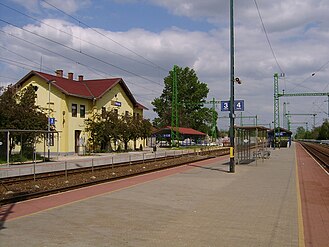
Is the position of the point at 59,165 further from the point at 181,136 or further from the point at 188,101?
the point at 188,101

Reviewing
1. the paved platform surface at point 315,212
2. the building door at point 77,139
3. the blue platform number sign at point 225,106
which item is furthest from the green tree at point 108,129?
the paved platform surface at point 315,212

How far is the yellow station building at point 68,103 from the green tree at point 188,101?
4551 centimetres

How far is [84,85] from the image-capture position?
49.1 m

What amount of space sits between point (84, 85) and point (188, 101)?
4643cm

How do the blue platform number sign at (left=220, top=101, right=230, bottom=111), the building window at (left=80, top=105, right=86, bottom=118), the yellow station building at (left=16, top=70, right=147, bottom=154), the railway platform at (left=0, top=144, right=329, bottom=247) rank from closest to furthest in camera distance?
the railway platform at (left=0, top=144, right=329, bottom=247), the blue platform number sign at (left=220, top=101, right=230, bottom=111), the yellow station building at (left=16, top=70, right=147, bottom=154), the building window at (left=80, top=105, right=86, bottom=118)

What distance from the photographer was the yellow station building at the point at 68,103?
41.1 m

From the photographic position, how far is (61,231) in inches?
291

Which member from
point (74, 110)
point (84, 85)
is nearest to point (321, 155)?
point (74, 110)

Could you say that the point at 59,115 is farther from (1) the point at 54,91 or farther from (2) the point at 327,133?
(2) the point at 327,133

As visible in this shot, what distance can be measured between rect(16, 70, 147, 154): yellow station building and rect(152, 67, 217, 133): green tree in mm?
45505

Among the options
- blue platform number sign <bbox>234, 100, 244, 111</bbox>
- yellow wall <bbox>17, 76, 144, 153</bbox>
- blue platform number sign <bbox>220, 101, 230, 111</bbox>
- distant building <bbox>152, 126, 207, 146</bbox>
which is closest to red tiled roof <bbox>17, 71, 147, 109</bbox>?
yellow wall <bbox>17, 76, 144, 153</bbox>

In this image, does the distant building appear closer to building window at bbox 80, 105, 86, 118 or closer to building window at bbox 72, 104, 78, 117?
building window at bbox 80, 105, 86, 118

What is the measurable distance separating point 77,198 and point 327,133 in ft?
328

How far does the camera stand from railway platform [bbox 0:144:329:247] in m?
6.96
